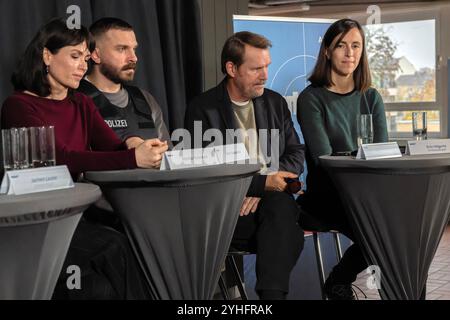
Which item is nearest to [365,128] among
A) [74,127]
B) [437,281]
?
[74,127]

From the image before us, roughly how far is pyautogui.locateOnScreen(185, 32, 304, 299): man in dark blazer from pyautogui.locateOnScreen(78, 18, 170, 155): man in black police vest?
0.80 feet

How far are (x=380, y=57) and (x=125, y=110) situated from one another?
14.5 ft

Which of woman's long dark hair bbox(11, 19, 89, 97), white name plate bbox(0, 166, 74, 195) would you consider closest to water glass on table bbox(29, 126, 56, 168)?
white name plate bbox(0, 166, 74, 195)

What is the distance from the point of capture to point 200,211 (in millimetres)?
2084

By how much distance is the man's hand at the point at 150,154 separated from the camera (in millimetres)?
2141

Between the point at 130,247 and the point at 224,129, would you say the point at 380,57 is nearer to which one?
the point at 224,129

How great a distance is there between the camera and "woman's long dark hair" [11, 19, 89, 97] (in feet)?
7.52

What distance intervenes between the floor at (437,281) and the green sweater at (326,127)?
1120mm

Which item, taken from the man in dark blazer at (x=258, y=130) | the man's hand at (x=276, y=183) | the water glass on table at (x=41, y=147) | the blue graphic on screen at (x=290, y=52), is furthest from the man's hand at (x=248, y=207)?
the blue graphic on screen at (x=290, y=52)

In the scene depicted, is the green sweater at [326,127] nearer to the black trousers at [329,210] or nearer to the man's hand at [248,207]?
the black trousers at [329,210]

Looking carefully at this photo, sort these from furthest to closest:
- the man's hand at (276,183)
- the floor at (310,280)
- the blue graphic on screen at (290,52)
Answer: the blue graphic on screen at (290,52) < the floor at (310,280) < the man's hand at (276,183)

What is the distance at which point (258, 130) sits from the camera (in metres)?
2.91

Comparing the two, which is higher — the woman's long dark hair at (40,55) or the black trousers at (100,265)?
the woman's long dark hair at (40,55)
